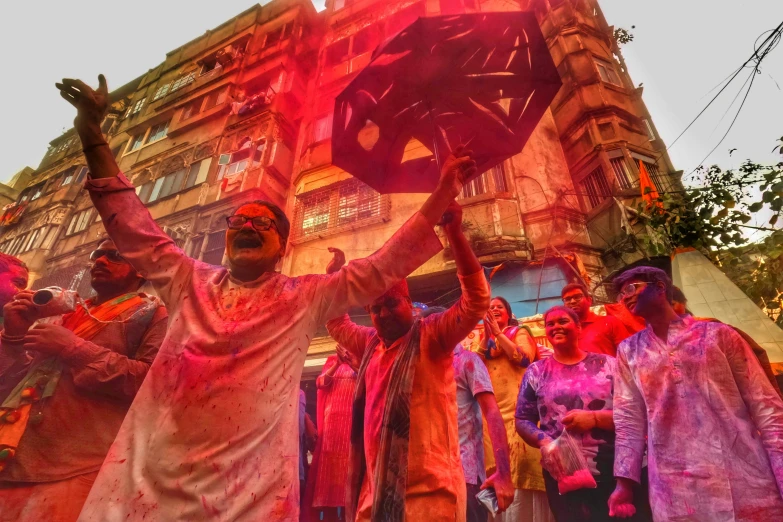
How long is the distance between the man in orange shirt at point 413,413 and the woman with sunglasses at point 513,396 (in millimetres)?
1181

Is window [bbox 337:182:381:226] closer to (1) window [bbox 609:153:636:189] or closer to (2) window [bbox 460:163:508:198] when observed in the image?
(2) window [bbox 460:163:508:198]

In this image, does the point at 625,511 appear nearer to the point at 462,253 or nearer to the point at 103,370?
the point at 462,253

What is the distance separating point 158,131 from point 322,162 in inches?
435

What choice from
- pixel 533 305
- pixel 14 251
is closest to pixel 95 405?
pixel 533 305

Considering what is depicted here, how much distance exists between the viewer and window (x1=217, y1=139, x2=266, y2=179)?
14.1 meters

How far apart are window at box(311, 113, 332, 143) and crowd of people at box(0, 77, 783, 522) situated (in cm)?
1202

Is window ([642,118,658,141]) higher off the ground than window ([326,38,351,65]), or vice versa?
window ([326,38,351,65])

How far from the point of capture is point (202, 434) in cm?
158

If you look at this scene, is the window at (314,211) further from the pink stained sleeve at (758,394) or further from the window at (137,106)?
the window at (137,106)

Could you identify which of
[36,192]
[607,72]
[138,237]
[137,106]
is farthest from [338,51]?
[36,192]

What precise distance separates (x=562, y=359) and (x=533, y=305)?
5178 mm

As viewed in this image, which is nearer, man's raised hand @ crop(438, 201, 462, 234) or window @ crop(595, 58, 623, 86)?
man's raised hand @ crop(438, 201, 462, 234)

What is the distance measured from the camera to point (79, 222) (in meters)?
17.9

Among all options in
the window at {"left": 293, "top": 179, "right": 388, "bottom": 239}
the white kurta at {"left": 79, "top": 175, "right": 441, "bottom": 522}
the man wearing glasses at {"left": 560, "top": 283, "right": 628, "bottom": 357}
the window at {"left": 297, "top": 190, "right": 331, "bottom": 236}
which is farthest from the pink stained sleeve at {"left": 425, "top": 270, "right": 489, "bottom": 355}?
the window at {"left": 297, "top": 190, "right": 331, "bottom": 236}
